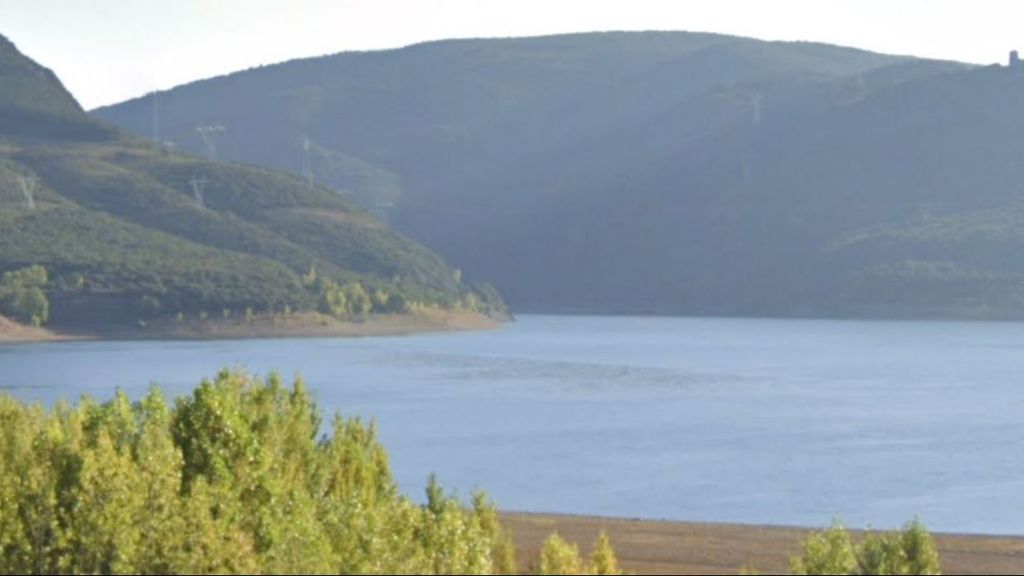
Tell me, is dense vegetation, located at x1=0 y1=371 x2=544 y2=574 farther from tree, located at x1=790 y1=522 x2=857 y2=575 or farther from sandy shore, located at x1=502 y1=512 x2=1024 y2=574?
sandy shore, located at x1=502 y1=512 x2=1024 y2=574

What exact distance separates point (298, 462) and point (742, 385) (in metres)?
88.5

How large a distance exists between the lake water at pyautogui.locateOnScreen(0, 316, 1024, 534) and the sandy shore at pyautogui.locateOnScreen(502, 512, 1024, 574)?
7178 mm

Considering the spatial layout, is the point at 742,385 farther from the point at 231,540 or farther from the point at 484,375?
the point at 231,540

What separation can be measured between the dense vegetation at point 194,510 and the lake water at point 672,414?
5.78m

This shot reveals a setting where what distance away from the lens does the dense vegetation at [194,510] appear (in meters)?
30.9

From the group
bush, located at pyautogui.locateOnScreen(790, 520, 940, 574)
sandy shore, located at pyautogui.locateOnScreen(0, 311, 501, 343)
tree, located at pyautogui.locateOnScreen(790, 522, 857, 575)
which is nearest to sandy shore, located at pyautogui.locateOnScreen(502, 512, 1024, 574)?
bush, located at pyautogui.locateOnScreen(790, 520, 940, 574)

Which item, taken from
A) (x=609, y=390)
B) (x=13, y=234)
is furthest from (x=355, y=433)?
(x=13, y=234)

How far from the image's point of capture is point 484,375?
132 meters

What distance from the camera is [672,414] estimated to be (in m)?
102

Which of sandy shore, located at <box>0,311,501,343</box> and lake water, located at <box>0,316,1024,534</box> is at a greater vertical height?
sandy shore, located at <box>0,311,501,343</box>

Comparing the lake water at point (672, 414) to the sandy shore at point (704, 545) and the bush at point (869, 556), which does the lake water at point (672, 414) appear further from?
the bush at point (869, 556)

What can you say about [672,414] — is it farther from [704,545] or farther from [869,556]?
[869,556]

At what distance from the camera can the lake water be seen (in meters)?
67.0

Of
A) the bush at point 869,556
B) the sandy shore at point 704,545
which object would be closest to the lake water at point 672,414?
the sandy shore at point 704,545
